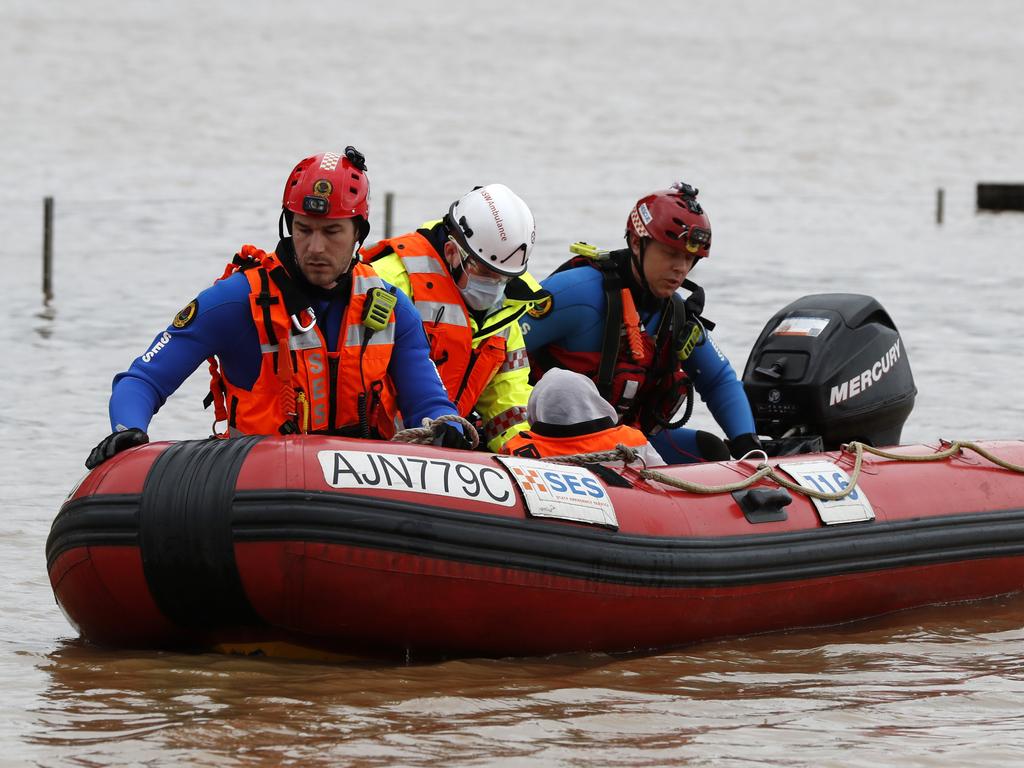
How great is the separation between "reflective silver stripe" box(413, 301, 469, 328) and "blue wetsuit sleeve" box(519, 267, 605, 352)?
0.44 metres

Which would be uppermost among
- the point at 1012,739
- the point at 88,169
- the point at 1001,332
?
the point at 88,169

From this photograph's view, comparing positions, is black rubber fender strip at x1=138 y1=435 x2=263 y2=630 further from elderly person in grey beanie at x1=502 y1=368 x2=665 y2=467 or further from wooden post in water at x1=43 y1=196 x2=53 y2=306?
wooden post in water at x1=43 y1=196 x2=53 y2=306

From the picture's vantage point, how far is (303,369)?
4.56m

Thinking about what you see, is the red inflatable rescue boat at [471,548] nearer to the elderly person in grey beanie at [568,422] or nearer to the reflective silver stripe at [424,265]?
the elderly person in grey beanie at [568,422]

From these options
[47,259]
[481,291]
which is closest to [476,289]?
[481,291]

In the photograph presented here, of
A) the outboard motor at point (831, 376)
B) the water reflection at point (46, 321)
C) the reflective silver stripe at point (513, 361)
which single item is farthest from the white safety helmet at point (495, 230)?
the water reflection at point (46, 321)

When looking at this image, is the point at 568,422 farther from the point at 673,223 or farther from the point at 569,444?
the point at 673,223

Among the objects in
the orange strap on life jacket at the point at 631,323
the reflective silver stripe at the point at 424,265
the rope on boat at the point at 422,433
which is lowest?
the rope on boat at the point at 422,433

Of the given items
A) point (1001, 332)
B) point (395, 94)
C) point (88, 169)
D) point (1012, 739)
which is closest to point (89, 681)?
point (1012, 739)

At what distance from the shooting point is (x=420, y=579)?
4.27 meters

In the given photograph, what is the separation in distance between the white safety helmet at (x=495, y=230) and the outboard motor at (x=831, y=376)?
120 centimetres

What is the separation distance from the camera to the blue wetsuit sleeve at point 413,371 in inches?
186

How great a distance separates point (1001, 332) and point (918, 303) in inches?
57.9

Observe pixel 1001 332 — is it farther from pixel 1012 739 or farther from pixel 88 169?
pixel 88 169
